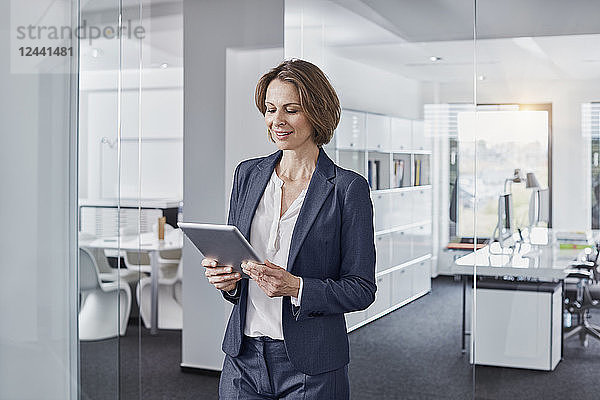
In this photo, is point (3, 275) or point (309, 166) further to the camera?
point (3, 275)

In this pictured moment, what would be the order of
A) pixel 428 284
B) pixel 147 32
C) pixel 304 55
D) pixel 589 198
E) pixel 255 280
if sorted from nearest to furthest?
pixel 255 280 → pixel 589 198 → pixel 428 284 → pixel 304 55 → pixel 147 32

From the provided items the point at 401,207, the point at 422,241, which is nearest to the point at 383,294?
the point at 422,241

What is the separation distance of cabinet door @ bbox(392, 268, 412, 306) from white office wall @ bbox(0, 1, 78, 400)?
5.08 ft

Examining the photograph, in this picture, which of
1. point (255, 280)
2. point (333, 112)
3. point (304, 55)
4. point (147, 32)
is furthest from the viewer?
point (147, 32)

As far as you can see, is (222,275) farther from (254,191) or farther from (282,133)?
(282,133)

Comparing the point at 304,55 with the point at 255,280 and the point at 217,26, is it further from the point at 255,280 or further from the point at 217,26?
the point at 255,280

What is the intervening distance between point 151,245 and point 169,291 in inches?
18.3

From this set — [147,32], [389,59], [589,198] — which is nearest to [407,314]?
[589,198]

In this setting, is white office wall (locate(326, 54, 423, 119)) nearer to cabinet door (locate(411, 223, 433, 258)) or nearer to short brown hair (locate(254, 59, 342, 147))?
cabinet door (locate(411, 223, 433, 258))

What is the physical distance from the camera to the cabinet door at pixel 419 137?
3764mm

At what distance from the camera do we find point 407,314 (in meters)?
3.88

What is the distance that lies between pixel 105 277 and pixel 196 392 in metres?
1.11

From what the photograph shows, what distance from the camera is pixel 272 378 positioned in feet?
6.73

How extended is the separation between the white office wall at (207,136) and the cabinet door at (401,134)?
2.89 feet
